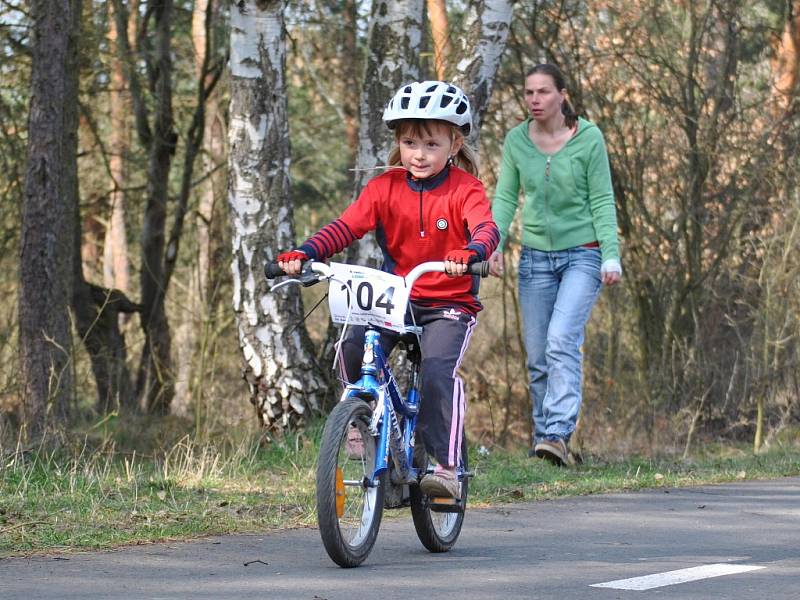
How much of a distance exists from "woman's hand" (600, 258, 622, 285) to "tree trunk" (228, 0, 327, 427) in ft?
9.47

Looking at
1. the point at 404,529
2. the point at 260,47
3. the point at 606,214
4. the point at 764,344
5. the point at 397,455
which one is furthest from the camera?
the point at 764,344

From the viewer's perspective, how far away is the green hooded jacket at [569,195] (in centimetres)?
875

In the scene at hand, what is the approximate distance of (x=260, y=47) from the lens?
34.4 ft

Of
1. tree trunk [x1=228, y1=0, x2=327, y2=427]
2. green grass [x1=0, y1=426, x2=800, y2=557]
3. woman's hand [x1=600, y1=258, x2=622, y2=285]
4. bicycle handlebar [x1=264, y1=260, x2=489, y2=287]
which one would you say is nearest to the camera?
bicycle handlebar [x1=264, y1=260, x2=489, y2=287]

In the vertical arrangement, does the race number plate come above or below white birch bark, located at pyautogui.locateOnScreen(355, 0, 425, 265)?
below

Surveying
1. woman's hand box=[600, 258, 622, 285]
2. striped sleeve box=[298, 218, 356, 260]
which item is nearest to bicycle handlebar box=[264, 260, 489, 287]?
striped sleeve box=[298, 218, 356, 260]

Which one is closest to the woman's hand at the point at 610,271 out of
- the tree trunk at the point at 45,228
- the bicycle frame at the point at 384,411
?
the bicycle frame at the point at 384,411

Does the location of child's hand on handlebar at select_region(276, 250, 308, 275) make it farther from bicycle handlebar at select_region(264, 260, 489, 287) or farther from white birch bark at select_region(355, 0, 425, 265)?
white birch bark at select_region(355, 0, 425, 265)

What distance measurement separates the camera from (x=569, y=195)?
877 cm

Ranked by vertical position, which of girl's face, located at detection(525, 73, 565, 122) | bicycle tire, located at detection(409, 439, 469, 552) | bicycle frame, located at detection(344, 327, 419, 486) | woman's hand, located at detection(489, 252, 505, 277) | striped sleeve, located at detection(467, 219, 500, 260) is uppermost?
girl's face, located at detection(525, 73, 565, 122)

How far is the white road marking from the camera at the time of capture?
5113mm

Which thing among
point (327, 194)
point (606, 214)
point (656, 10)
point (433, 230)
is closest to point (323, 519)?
point (433, 230)

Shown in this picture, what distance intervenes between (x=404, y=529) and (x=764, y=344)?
6.74 meters

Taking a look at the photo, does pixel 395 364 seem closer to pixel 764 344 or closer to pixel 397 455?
pixel 764 344
